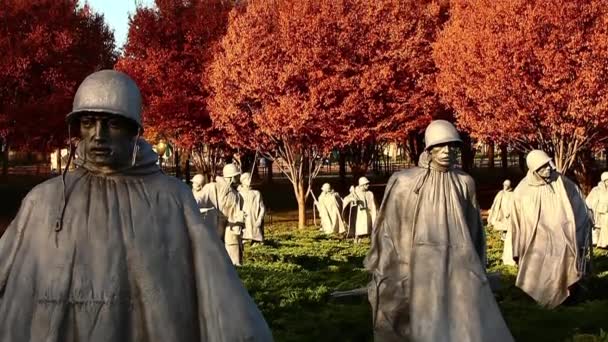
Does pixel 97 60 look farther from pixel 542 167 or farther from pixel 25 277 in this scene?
pixel 25 277

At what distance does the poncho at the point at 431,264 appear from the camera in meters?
8.84

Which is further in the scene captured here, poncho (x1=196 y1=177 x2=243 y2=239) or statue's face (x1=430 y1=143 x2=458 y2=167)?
poncho (x1=196 y1=177 x2=243 y2=239)

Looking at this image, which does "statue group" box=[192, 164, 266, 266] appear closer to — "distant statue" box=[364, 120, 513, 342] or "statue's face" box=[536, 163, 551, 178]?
"statue's face" box=[536, 163, 551, 178]

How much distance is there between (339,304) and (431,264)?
194 inches

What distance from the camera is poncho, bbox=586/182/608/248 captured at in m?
25.2

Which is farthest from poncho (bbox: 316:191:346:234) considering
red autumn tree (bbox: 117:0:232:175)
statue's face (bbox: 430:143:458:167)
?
statue's face (bbox: 430:143:458:167)

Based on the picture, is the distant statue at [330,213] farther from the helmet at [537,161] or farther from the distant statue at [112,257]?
the distant statue at [112,257]

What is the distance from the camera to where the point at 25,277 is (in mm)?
3621

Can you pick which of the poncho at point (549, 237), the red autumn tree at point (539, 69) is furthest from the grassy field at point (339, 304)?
the red autumn tree at point (539, 69)

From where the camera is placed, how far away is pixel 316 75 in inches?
1407

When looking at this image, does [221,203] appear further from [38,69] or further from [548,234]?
[38,69]

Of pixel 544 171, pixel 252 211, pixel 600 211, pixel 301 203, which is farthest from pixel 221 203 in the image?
pixel 301 203

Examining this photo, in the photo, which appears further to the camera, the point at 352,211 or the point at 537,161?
the point at 352,211

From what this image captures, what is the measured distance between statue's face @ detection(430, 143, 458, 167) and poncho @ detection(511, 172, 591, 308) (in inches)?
187
